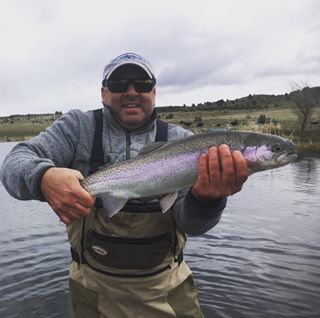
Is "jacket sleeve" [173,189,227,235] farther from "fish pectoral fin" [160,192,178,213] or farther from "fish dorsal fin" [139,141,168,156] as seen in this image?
"fish dorsal fin" [139,141,168,156]

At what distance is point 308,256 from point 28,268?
18.6ft

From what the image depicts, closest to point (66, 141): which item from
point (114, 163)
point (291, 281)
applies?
point (114, 163)

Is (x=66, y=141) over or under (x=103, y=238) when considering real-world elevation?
over

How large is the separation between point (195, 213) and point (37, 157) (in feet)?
3.63

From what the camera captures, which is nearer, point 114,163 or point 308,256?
point 114,163

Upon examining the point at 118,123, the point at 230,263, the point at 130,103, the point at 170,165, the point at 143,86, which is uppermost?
the point at 143,86

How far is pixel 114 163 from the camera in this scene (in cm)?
350

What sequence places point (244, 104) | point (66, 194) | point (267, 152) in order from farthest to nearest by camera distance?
point (244, 104) → point (267, 152) → point (66, 194)

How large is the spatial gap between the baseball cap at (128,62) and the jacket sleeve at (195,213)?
1004mm

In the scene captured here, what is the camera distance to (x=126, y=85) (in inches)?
140

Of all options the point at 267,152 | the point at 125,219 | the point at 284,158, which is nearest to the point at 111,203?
the point at 125,219

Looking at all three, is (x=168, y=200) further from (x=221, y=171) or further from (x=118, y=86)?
(x=118, y=86)

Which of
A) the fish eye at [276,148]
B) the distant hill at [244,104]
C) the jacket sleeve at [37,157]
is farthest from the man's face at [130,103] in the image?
the distant hill at [244,104]

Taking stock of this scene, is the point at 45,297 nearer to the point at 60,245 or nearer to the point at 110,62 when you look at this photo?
the point at 60,245
